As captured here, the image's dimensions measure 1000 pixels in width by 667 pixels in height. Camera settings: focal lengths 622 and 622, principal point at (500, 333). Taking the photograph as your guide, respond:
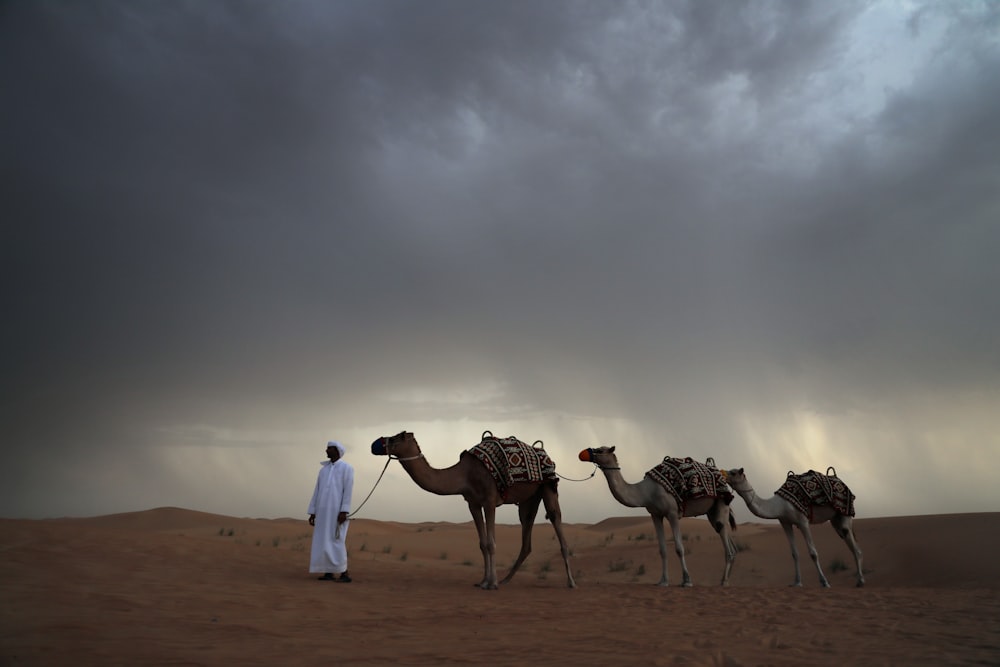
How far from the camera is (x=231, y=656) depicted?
5.43 metres

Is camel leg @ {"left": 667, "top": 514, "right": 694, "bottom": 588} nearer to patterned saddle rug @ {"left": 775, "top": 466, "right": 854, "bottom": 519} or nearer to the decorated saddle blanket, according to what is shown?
the decorated saddle blanket

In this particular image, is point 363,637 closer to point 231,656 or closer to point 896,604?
point 231,656

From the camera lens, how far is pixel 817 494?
14758 millimetres

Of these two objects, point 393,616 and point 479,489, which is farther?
point 479,489

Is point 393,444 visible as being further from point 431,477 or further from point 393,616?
point 393,616

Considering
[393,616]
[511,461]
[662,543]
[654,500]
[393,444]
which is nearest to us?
[393,616]

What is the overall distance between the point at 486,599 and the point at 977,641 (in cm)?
629

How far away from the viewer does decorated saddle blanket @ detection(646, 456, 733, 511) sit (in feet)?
45.1

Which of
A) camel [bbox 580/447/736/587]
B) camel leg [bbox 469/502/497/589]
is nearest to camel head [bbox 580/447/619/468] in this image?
camel [bbox 580/447/736/587]

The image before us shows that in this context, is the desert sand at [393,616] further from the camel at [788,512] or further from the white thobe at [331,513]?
the camel at [788,512]

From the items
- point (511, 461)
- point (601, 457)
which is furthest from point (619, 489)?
point (511, 461)

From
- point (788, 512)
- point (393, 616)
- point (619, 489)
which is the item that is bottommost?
point (393, 616)

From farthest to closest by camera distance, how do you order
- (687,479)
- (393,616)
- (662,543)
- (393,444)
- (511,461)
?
(687,479) → (662,543) → (511,461) → (393,444) → (393,616)

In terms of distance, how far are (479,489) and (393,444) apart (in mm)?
2011
